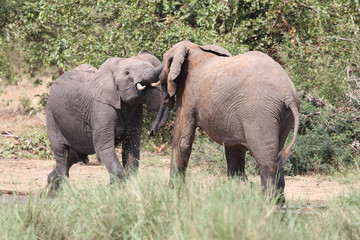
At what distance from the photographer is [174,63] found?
674 cm

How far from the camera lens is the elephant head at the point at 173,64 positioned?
673 cm

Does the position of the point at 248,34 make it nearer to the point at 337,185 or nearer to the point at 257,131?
the point at 337,185

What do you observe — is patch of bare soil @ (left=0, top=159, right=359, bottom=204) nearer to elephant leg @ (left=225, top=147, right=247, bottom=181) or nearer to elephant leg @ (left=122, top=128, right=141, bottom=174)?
elephant leg @ (left=122, top=128, right=141, bottom=174)

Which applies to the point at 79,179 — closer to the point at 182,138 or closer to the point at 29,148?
the point at 182,138

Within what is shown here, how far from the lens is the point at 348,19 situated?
38.7 feet

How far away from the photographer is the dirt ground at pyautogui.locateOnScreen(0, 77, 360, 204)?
7431 mm

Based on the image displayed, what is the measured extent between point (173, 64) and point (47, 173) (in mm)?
4194

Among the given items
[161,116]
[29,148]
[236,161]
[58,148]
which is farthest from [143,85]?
[29,148]

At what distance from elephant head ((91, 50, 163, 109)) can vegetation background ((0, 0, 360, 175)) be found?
2.74 metres

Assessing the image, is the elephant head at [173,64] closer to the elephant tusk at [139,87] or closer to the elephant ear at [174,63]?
the elephant ear at [174,63]

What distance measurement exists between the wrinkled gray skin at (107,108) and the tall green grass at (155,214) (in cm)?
160

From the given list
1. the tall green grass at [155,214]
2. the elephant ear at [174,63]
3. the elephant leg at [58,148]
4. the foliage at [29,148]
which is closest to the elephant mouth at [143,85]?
the elephant ear at [174,63]

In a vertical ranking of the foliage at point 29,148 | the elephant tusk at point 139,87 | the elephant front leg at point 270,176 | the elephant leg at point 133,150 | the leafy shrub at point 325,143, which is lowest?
the foliage at point 29,148

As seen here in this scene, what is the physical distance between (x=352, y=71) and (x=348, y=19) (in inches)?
68.5
